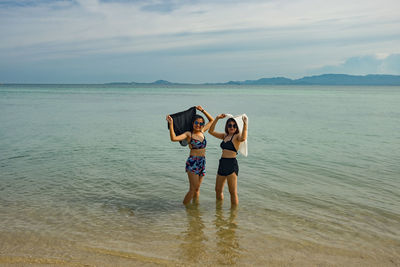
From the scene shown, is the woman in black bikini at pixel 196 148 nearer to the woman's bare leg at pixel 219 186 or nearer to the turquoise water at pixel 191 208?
the woman's bare leg at pixel 219 186

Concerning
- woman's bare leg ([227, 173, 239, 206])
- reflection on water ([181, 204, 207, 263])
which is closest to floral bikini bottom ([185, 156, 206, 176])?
woman's bare leg ([227, 173, 239, 206])

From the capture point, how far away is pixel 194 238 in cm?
580

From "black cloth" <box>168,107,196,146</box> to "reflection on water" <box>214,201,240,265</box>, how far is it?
65.0 inches

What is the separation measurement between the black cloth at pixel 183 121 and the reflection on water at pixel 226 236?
5.42 ft

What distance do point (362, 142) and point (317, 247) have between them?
1114 centimetres

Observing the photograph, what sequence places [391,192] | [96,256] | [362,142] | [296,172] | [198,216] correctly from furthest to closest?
1. [362,142]
2. [296,172]
3. [391,192]
4. [198,216]
5. [96,256]

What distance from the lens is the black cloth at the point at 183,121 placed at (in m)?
6.84

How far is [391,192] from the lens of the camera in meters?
8.28

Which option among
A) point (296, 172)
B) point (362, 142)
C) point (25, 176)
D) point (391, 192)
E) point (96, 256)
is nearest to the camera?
point (96, 256)

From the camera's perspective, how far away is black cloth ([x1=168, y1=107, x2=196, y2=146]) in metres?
6.84

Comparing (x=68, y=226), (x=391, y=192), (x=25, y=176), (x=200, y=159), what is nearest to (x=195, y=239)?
(x=200, y=159)

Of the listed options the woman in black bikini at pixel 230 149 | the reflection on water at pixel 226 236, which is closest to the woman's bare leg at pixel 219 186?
the woman in black bikini at pixel 230 149

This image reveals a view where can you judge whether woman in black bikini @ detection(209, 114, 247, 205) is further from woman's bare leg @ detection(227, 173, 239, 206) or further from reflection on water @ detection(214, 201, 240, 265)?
reflection on water @ detection(214, 201, 240, 265)

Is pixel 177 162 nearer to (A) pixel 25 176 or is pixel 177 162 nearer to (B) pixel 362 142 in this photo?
(A) pixel 25 176
